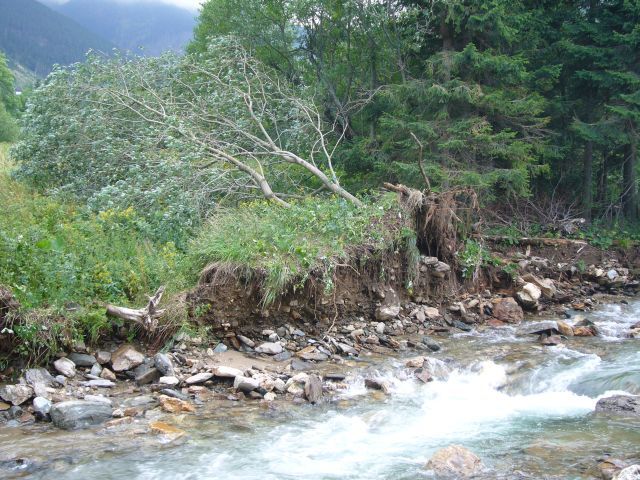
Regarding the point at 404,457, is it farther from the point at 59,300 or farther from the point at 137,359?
the point at 59,300

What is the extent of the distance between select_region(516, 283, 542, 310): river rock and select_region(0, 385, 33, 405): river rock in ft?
23.2

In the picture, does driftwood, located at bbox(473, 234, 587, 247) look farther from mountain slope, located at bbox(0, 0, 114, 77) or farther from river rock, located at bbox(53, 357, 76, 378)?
mountain slope, located at bbox(0, 0, 114, 77)

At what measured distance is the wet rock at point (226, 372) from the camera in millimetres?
6312

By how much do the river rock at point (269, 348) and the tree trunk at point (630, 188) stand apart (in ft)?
31.8

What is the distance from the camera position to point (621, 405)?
5805 mm

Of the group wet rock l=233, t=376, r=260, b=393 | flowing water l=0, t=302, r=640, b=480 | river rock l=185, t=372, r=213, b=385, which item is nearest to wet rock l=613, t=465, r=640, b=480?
flowing water l=0, t=302, r=640, b=480

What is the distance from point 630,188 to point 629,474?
10.9 meters

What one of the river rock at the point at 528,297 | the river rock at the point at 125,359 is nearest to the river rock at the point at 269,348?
the river rock at the point at 125,359

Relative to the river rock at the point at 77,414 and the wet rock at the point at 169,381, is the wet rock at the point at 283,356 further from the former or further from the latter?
the river rock at the point at 77,414

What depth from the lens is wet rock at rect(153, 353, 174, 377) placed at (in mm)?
6309

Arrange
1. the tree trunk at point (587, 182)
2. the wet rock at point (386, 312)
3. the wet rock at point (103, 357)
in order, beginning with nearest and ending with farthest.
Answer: the wet rock at point (103, 357) < the wet rock at point (386, 312) < the tree trunk at point (587, 182)

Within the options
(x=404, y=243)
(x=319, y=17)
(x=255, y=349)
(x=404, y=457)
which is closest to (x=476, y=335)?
(x=404, y=243)

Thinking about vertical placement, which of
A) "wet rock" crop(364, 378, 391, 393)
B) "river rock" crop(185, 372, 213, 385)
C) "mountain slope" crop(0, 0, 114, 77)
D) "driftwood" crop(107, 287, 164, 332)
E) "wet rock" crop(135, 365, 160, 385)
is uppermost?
"mountain slope" crop(0, 0, 114, 77)

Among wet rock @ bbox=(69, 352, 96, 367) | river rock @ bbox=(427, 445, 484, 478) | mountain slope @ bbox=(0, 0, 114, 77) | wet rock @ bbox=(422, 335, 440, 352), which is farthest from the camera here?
mountain slope @ bbox=(0, 0, 114, 77)
